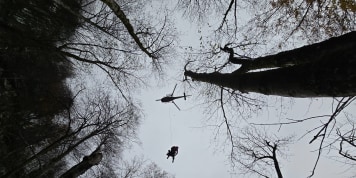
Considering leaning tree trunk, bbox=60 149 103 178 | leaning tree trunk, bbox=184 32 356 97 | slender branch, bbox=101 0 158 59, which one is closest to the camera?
leaning tree trunk, bbox=184 32 356 97

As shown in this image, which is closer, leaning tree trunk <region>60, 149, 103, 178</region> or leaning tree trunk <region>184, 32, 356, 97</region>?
leaning tree trunk <region>184, 32, 356, 97</region>

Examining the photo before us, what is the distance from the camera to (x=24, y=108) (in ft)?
42.5

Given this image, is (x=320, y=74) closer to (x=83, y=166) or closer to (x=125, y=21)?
(x=125, y=21)

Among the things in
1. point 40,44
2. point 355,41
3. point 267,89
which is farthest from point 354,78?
point 40,44

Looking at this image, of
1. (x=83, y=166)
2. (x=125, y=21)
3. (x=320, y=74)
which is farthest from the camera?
(x=83, y=166)

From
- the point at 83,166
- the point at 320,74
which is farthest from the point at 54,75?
the point at 320,74

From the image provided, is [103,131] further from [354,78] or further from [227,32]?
[354,78]

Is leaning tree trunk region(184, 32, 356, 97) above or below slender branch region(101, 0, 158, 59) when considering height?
below

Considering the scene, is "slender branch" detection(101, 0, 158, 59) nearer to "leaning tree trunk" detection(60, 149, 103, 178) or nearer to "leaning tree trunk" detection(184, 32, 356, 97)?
"leaning tree trunk" detection(60, 149, 103, 178)

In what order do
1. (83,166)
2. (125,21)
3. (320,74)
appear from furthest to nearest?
(83,166) < (125,21) < (320,74)

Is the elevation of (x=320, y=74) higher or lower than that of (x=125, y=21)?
lower

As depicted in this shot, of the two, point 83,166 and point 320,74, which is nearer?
point 320,74

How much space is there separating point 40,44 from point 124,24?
9.49 ft

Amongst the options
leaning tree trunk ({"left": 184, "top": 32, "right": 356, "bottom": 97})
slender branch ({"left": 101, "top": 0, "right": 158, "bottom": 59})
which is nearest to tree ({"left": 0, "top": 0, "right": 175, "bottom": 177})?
slender branch ({"left": 101, "top": 0, "right": 158, "bottom": 59})
